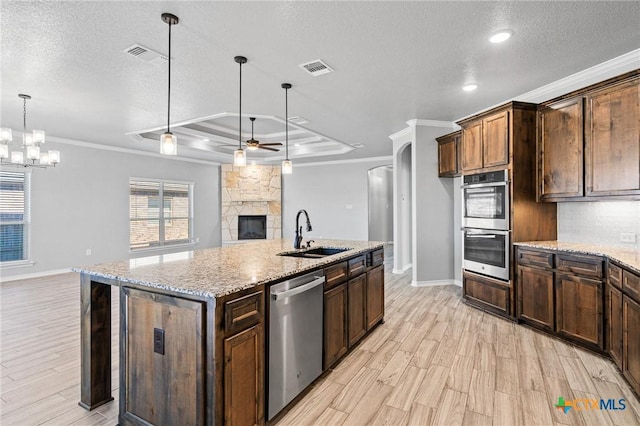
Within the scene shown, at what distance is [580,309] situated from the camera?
2943 millimetres

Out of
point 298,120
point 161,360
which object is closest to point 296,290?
point 161,360

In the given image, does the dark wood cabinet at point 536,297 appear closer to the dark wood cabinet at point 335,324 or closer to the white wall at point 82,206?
the dark wood cabinet at point 335,324

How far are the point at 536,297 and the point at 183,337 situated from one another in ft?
11.2

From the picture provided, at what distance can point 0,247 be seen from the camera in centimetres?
563

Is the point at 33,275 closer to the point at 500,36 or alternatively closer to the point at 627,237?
the point at 500,36

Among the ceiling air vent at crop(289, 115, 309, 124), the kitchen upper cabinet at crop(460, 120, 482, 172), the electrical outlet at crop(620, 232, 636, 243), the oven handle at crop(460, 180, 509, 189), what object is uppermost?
the ceiling air vent at crop(289, 115, 309, 124)

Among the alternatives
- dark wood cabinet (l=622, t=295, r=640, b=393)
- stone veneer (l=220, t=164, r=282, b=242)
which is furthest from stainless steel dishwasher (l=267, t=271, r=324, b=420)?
stone veneer (l=220, t=164, r=282, b=242)

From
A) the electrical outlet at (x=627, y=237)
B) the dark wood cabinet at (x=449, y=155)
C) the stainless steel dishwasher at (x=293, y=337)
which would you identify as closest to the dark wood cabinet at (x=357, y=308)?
the stainless steel dishwasher at (x=293, y=337)

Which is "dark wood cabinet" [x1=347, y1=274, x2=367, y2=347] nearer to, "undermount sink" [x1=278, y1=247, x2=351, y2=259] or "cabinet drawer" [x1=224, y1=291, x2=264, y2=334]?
"undermount sink" [x1=278, y1=247, x2=351, y2=259]

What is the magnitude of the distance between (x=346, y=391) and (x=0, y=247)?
6719mm

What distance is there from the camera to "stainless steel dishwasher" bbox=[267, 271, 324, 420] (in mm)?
1951

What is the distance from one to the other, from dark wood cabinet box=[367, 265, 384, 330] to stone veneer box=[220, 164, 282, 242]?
625 centimetres

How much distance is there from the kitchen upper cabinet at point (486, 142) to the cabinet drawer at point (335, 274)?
7.76 ft

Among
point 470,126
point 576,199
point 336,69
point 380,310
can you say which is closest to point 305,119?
point 336,69
